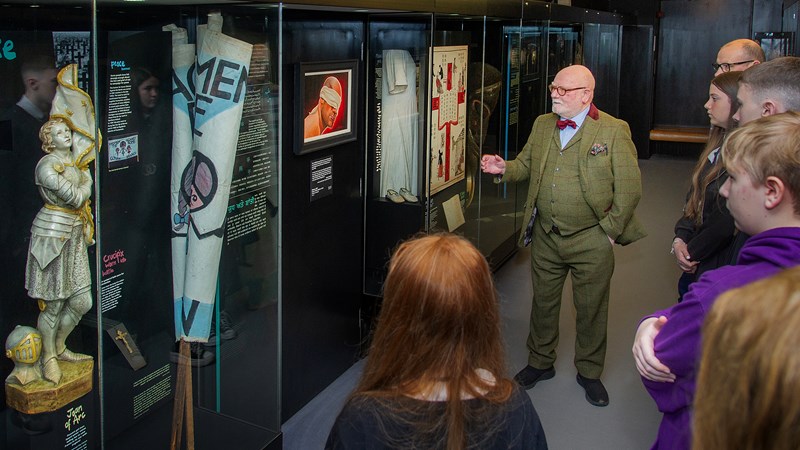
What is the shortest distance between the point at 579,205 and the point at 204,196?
2016 mm

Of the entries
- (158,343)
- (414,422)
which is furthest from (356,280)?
(414,422)

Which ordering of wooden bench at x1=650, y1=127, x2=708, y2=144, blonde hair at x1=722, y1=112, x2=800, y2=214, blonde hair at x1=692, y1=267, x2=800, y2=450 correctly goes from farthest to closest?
wooden bench at x1=650, y1=127, x2=708, y2=144
blonde hair at x1=722, y1=112, x2=800, y2=214
blonde hair at x1=692, y1=267, x2=800, y2=450

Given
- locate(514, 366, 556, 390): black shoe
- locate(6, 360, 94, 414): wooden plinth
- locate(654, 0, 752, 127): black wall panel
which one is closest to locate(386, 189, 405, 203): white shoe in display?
locate(514, 366, 556, 390): black shoe

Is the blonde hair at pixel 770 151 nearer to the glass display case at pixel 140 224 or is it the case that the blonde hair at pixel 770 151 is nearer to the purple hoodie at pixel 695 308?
the purple hoodie at pixel 695 308

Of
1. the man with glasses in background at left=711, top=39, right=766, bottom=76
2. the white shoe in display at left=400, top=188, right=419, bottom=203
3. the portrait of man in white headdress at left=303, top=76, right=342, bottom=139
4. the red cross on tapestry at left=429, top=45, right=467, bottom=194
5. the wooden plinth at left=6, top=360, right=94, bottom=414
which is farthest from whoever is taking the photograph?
the man with glasses in background at left=711, top=39, right=766, bottom=76

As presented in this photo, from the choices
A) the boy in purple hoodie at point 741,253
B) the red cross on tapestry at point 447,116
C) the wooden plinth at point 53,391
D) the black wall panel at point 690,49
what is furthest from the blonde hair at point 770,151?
the black wall panel at point 690,49

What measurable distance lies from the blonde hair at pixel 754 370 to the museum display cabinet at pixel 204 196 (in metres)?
1.81

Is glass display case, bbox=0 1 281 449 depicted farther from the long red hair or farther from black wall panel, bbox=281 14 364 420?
the long red hair

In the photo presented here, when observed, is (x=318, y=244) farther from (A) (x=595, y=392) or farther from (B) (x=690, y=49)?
(B) (x=690, y=49)

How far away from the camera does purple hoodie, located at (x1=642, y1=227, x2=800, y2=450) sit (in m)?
1.77

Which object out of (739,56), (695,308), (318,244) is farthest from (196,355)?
(739,56)

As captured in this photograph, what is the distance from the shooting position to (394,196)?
4391 millimetres

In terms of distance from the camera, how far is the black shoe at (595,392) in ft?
14.0

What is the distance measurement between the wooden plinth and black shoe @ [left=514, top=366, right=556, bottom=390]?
101 inches
